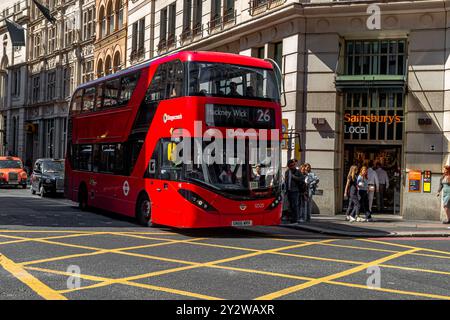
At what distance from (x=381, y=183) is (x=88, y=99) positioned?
34.2ft

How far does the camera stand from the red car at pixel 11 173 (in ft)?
109

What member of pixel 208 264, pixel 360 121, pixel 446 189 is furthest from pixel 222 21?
pixel 208 264

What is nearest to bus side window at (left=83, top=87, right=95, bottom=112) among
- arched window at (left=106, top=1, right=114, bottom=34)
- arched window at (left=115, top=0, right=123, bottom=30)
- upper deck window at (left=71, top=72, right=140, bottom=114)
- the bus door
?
upper deck window at (left=71, top=72, right=140, bottom=114)

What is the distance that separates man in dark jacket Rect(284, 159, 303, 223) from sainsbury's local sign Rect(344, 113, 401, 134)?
4467 mm

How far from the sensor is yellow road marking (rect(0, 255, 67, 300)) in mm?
7211

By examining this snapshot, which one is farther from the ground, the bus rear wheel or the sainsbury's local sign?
the sainsbury's local sign

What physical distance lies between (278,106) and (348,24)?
25.4ft

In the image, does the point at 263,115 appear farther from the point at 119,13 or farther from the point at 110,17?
the point at 110,17

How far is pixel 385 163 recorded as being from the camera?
20.9 m

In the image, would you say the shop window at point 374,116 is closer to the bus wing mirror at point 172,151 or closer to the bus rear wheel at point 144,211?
the bus rear wheel at point 144,211

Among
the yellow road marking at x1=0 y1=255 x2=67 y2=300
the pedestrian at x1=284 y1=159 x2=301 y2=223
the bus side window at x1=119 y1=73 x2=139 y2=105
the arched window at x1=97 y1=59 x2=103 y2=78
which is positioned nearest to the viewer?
the yellow road marking at x1=0 y1=255 x2=67 y2=300

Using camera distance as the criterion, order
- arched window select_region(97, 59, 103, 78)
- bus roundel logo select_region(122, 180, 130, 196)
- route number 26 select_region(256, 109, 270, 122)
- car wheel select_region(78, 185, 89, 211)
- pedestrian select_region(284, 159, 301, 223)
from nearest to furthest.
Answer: route number 26 select_region(256, 109, 270, 122) < bus roundel logo select_region(122, 180, 130, 196) < pedestrian select_region(284, 159, 301, 223) < car wheel select_region(78, 185, 89, 211) < arched window select_region(97, 59, 103, 78)

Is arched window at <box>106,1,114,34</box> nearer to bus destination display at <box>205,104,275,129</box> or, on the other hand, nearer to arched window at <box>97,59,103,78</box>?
arched window at <box>97,59,103,78</box>

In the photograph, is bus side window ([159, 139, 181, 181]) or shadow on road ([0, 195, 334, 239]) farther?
shadow on road ([0, 195, 334, 239])
